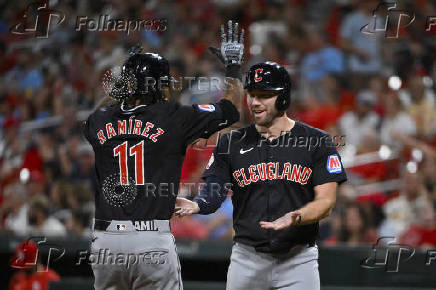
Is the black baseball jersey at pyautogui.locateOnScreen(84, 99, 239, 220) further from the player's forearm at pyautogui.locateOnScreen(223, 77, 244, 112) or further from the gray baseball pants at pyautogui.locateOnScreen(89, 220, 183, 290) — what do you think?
the player's forearm at pyautogui.locateOnScreen(223, 77, 244, 112)

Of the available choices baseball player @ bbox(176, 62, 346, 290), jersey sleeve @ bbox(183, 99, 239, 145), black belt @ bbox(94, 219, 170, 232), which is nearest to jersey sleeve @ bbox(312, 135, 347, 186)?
baseball player @ bbox(176, 62, 346, 290)

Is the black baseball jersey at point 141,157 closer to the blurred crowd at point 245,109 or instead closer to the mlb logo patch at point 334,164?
the mlb logo patch at point 334,164

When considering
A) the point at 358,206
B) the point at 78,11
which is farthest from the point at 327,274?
the point at 78,11

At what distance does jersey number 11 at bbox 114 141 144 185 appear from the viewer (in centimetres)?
405

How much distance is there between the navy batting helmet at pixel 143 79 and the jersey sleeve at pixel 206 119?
0.20 metres

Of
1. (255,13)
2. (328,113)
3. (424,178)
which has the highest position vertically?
(255,13)

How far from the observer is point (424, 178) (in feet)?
23.7

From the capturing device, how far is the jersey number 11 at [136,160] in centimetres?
405

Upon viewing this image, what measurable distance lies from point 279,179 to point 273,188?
62mm

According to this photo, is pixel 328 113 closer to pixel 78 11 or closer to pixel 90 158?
pixel 90 158

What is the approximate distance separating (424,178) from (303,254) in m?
3.31

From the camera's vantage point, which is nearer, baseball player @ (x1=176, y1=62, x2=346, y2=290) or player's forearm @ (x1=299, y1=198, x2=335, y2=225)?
player's forearm @ (x1=299, y1=198, x2=335, y2=225)

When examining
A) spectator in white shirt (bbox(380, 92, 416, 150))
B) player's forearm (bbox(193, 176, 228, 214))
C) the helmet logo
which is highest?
spectator in white shirt (bbox(380, 92, 416, 150))

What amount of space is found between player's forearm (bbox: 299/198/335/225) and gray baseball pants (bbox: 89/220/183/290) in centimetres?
72
